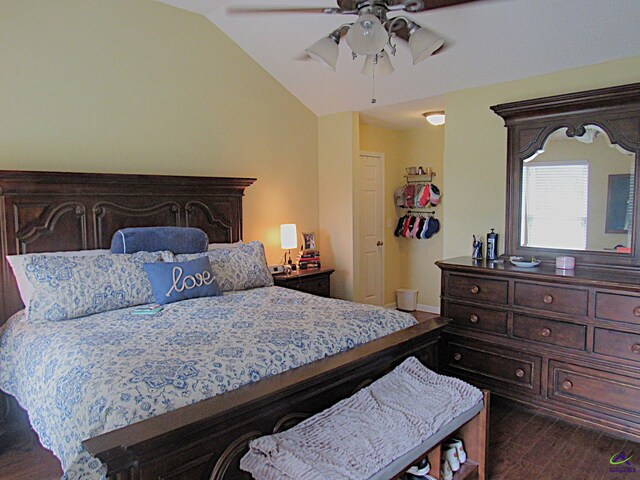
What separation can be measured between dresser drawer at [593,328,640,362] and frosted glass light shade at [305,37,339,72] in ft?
7.65

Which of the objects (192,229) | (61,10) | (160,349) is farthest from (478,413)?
(61,10)

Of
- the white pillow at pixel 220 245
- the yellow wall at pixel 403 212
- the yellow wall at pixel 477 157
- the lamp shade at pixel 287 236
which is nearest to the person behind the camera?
the yellow wall at pixel 477 157

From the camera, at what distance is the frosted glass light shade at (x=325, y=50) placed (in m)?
2.57

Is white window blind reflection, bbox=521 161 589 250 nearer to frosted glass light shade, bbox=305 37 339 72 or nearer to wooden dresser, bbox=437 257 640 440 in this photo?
wooden dresser, bbox=437 257 640 440

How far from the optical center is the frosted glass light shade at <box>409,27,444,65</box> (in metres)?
2.43

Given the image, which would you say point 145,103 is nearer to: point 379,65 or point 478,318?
point 379,65

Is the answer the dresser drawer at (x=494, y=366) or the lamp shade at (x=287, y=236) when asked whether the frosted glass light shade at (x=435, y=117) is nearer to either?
the lamp shade at (x=287, y=236)

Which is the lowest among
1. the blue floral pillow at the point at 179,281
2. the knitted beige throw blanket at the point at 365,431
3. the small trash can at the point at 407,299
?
the small trash can at the point at 407,299

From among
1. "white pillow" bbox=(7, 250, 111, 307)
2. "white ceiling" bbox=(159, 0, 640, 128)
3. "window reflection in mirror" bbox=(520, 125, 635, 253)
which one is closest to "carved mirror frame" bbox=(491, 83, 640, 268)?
"window reflection in mirror" bbox=(520, 125, 635, 253)

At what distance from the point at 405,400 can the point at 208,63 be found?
11.3 feet

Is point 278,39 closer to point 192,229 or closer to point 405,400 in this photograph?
point 192,229

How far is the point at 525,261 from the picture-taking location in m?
3.46

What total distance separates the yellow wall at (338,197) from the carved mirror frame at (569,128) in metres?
1.76

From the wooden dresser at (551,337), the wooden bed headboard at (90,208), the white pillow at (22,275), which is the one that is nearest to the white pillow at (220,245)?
the wooden bed headboard at (90,208)
